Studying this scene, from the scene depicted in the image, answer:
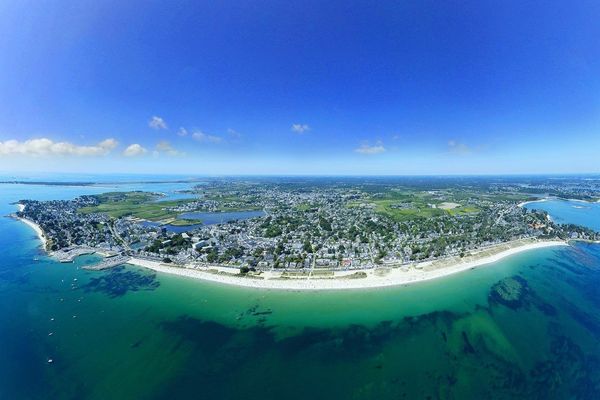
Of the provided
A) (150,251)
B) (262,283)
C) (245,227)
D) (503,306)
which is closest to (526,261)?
(503,306)

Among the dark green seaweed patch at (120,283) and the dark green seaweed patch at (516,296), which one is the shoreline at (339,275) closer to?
the dark green seaweed patch at (120,283)

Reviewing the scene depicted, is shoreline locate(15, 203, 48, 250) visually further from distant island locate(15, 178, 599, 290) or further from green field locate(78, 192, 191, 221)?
green field locate(78, 192, 191, 221)

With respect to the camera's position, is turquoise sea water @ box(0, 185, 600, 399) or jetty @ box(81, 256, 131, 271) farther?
jetty @ box(81, 256, 131, 271)

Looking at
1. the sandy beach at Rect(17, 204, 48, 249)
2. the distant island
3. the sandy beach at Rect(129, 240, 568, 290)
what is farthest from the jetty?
the sandy beach at Rect(17, 204, 48, 249)

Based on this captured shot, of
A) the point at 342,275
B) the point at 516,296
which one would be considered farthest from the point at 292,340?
the point at 516,296

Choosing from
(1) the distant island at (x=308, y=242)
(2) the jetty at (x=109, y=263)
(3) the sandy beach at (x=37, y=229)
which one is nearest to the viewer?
(1) the distant island at (x=308, y=242)

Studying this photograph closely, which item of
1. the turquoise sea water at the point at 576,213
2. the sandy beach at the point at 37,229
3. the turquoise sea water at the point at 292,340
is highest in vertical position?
the sandy beach at the point at 37,229

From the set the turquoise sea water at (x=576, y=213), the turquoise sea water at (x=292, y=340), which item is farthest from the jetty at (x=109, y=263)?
the turquoise sea water at (x=576, y=213)
